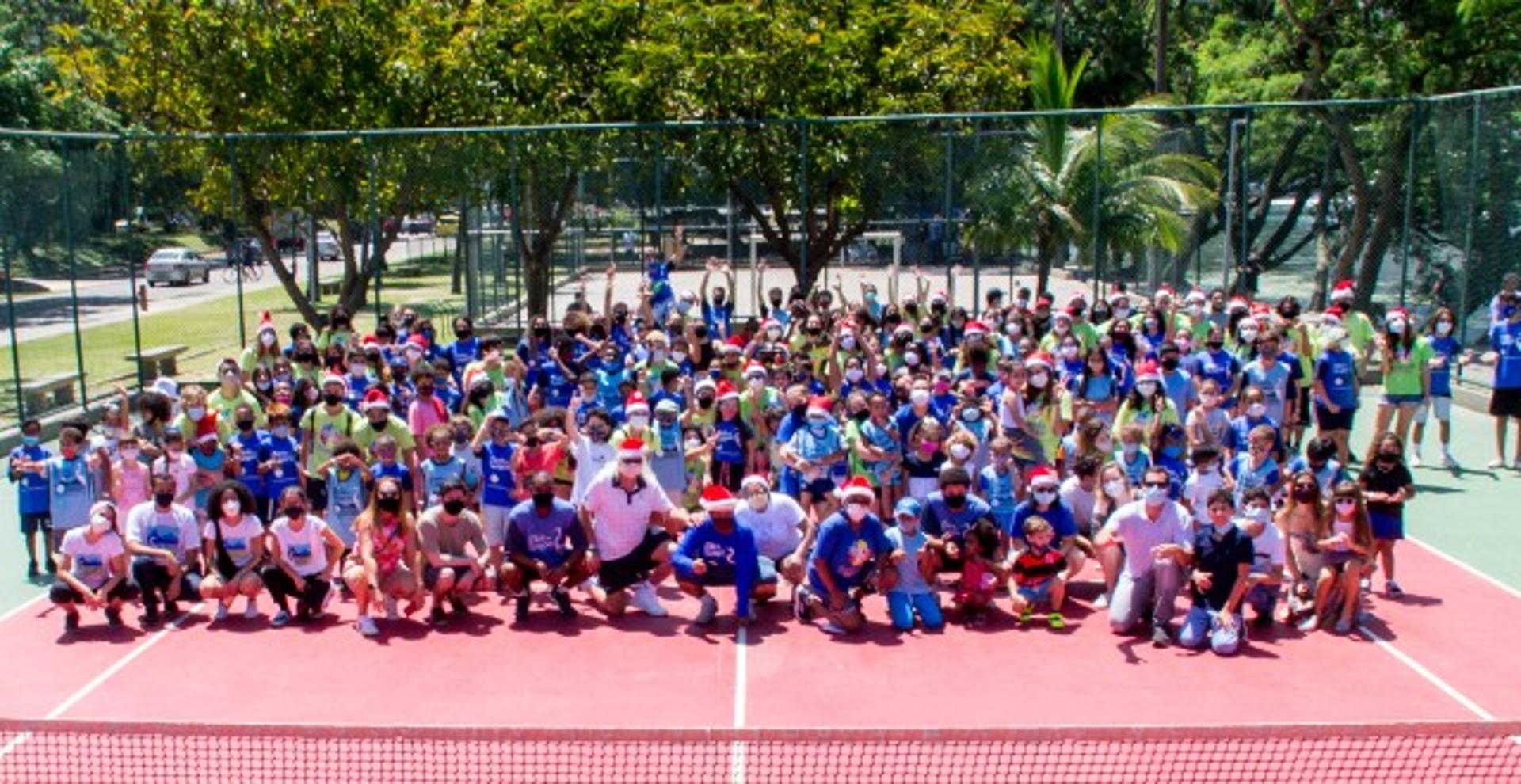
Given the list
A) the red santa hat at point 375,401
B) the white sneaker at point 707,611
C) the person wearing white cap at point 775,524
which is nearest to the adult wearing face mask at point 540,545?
the white sneaker at point 707,611

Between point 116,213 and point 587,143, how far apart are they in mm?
7582

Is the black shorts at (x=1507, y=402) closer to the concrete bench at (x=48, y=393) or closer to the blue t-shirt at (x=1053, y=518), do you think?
the blue t-shirt at (x=1053, y=518)

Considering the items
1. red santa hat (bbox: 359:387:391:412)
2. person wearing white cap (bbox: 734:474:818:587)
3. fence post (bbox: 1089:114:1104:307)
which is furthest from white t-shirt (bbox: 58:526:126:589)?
fence post (bbox: 1089:114:1104:307)

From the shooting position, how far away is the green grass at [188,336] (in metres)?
23.9

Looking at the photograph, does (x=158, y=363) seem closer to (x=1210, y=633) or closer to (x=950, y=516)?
(x=950, y=516)

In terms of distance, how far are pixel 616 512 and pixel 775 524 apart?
4.12 feet

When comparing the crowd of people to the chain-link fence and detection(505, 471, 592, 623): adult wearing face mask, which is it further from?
the chain-link fence

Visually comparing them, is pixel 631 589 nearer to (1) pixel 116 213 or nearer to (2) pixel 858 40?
(2) pixel 858 40

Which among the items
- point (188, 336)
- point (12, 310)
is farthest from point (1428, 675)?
point (188, 336)

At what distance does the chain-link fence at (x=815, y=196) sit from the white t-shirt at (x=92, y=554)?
774cm

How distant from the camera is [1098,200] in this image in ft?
63.1

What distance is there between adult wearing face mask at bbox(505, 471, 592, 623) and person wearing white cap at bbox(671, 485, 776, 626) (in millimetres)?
835

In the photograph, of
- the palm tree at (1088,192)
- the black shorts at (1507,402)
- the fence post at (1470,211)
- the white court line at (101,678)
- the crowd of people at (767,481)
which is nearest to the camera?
the white court line at (101,678)

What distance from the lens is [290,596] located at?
1149cm
